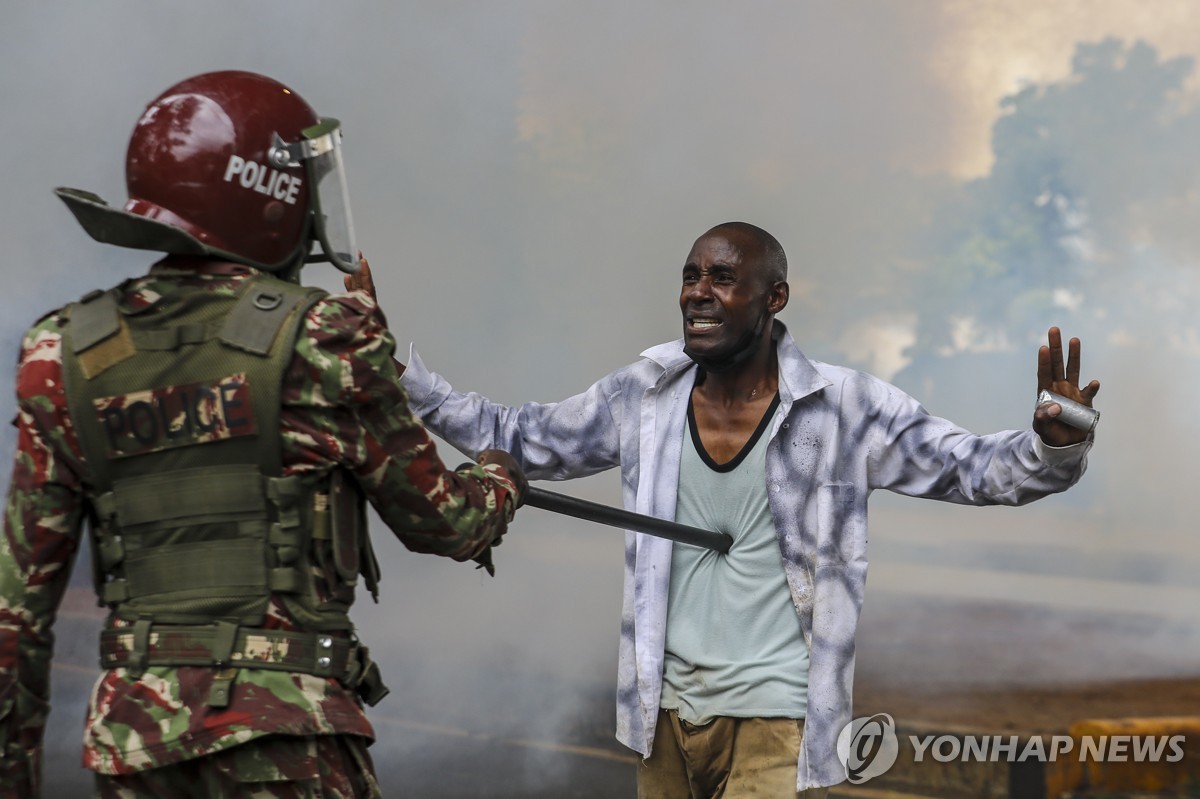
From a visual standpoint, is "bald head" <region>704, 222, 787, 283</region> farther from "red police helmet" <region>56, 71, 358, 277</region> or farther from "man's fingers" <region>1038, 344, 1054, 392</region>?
"red police helmet" <region>56, 71, 358, 277</region>

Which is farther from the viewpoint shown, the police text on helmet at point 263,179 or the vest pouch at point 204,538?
the police text on helmet at point 263,179

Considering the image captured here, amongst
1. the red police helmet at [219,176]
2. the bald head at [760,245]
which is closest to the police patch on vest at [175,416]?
the red police helmet at [219,176]

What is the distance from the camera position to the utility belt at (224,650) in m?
2.51

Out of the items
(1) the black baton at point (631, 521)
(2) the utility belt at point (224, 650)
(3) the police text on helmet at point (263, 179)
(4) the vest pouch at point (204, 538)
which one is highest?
(3) the police text on helmet at point (263, 179)

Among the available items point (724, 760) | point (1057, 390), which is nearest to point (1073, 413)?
point (1057, 390)

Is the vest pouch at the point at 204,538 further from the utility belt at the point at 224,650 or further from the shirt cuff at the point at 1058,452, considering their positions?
the shirt cuff at the point at 1058,452

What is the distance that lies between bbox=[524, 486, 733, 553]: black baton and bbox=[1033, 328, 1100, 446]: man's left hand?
900mm

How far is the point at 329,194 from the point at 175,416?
1.82ft

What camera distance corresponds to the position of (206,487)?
2.53 metres

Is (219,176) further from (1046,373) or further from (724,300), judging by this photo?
(1046,373)

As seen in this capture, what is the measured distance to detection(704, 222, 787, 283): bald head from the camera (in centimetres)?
420

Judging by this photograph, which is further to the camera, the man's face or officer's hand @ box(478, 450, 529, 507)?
the man's face

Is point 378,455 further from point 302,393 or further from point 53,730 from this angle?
point 53,730

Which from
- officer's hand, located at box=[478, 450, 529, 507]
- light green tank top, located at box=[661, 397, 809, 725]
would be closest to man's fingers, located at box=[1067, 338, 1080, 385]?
light green tank top, located at box=[661, 397, 809, 725]
